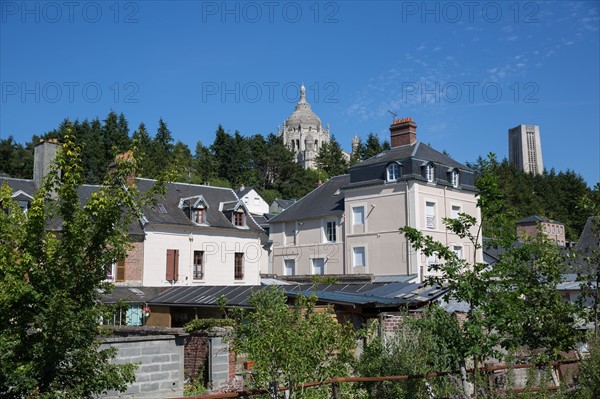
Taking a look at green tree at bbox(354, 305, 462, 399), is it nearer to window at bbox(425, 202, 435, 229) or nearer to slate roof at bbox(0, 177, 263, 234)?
slate roof at bbox(0, 177, 263, 234)

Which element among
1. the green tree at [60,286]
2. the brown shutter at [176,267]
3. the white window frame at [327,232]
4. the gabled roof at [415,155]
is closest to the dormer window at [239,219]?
the brown shutter at [176,267]

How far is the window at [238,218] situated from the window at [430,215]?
32.5 ft

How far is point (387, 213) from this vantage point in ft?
102

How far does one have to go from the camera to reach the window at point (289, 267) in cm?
3544

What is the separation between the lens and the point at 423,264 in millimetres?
29594

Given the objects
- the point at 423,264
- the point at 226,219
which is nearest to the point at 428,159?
the point at 423,264

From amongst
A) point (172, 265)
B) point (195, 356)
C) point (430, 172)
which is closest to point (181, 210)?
point (172, 265)

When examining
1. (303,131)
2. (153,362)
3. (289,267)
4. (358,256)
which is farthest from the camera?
(303,131)

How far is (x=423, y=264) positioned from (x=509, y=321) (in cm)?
2333

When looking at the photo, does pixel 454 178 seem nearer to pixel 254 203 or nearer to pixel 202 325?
pixel 202 325

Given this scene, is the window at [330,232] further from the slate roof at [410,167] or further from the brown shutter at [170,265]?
the brown shutter at [170,265]

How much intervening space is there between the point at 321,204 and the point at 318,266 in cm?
372

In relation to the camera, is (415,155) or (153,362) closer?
(153,362)

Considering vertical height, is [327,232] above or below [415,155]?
below
